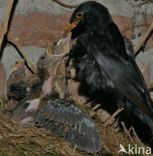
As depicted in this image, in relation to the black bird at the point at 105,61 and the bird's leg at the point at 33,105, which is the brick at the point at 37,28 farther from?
the bird's leg at the point at 33,105

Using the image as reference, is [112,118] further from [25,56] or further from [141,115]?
[25,56]

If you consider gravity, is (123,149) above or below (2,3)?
below

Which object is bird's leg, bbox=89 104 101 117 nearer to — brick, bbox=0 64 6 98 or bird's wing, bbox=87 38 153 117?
bird's wing, bbox=87 38 153 117

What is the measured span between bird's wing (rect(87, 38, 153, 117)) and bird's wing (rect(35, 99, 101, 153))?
0.33 metres

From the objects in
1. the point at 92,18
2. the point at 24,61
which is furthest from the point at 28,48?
the point at 92,18

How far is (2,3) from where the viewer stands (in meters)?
3.39

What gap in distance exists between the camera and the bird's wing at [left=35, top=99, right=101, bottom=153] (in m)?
2.89

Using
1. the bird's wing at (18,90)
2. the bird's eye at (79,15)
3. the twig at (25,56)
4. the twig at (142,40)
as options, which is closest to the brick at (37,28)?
the twig at (25,56)

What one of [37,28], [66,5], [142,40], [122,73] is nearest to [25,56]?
[37,28]

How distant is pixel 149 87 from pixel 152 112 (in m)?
0.40

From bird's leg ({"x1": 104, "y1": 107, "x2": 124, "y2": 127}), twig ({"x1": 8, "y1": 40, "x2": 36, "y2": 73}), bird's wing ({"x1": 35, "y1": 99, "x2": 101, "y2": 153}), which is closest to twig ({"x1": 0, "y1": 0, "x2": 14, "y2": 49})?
twig ({"x1": 8, "y1": 40, "x2": 36, "y2": 73})

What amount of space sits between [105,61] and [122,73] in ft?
0.29

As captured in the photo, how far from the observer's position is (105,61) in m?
3.30

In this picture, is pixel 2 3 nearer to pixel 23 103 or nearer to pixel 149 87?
pixel 23 103
